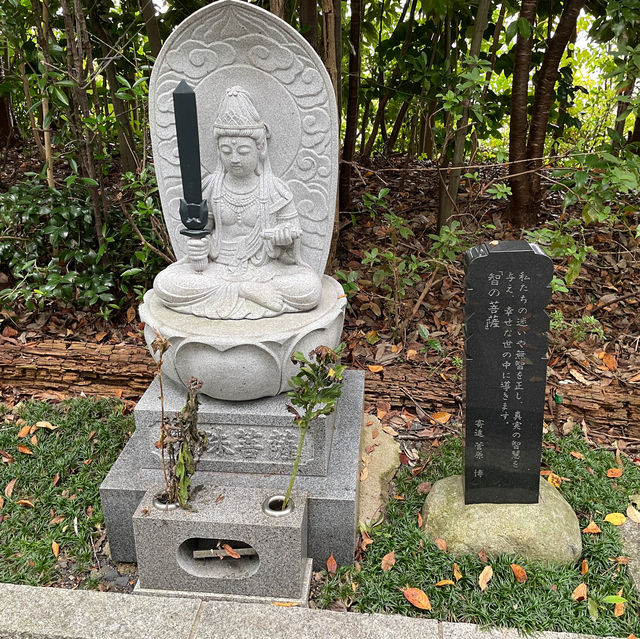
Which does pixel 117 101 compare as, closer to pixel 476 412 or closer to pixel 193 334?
pixel 193 334

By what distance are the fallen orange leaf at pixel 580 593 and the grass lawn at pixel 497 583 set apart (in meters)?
0.02

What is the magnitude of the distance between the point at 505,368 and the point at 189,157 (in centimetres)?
161

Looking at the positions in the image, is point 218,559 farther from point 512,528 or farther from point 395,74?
point 395,74

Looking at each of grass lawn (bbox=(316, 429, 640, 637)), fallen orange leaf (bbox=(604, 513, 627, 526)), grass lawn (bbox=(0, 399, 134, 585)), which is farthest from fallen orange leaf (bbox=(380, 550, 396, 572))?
grass lawn (bbox=(0, 399, 134, 585))

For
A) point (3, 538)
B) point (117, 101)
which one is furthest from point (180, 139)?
point (117, 101)

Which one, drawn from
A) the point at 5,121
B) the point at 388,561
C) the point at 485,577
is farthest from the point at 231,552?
the point at 5,121

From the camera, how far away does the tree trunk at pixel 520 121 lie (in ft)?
14.7

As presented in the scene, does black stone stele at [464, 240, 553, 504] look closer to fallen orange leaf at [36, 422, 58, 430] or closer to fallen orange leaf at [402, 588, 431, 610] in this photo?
fallen orange leaf at [402, 588, 431, 610]

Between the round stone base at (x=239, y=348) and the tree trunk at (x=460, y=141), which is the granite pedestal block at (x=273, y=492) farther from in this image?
the tree trunk at (x=460, y=141)

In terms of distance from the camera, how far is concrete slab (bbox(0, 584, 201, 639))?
2.31m

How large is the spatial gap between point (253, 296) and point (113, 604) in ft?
4.78

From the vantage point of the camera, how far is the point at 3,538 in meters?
3.00

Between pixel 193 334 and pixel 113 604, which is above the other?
pixel 193 334

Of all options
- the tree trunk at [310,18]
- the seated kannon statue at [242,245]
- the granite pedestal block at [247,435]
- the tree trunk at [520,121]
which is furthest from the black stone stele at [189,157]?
the tree trunk at [520,121]
